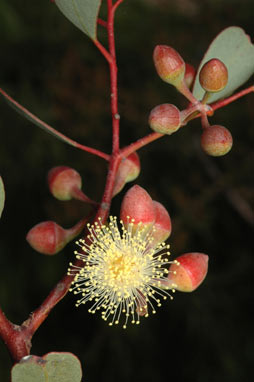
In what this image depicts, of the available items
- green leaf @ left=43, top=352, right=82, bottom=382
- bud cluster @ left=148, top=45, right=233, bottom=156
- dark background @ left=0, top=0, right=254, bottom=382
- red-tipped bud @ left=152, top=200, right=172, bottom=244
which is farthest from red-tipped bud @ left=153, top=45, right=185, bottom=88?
dark background @ left=0, top=0, right=254, bottom=382


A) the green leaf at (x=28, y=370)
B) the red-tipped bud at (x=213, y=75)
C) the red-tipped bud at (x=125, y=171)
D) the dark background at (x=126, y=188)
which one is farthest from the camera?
the dark background at (x=126, y=188)

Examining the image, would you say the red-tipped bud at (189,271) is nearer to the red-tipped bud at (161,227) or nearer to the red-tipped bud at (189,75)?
the red-tipped bud at (161,227)

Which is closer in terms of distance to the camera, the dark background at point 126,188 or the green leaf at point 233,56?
the green leaf at point 233,56

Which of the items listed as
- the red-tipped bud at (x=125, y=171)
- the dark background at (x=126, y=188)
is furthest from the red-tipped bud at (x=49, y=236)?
the dark background at (x=126, y=188)

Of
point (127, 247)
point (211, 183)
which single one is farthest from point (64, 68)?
point (127, 247)

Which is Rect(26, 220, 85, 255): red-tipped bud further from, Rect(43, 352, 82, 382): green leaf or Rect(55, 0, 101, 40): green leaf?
Rect(55, 0, 101, 40): green leaf

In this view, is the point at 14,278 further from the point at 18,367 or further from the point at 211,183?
the point at 18,367
